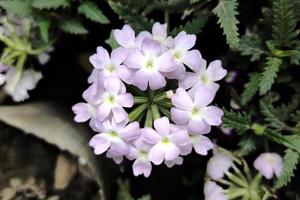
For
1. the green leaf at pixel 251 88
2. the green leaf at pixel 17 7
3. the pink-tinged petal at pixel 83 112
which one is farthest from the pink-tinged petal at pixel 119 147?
the green leaf at pixel 17 7

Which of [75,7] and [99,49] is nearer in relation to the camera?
[99,49]

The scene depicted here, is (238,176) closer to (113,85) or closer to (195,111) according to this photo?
(195,111)

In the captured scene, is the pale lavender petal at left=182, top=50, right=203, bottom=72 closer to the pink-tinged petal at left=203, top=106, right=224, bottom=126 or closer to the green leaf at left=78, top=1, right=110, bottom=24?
the pink-tinged petal at left=203, top=106, right=224, bottom=126

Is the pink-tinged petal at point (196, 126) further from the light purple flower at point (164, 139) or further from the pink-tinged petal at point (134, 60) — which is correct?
the pink-tinged petal at point (134, 60)

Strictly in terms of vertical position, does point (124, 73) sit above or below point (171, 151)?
above

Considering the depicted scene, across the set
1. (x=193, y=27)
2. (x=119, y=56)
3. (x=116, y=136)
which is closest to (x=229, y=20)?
(x=193, y=27)

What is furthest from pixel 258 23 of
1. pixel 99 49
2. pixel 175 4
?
pixel 99 49

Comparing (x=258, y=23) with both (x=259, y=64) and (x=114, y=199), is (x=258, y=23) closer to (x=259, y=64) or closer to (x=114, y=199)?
(x=259, y=64)
